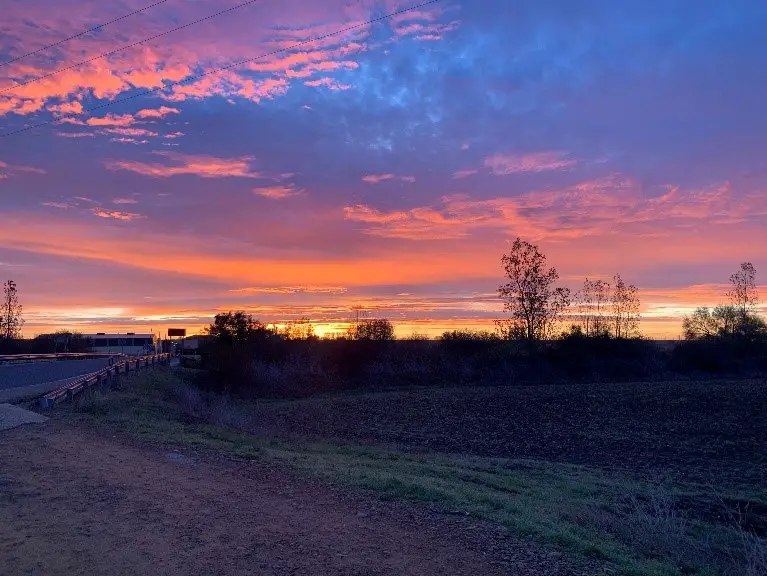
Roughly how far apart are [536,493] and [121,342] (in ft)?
265

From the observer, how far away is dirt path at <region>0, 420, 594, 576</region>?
7.50 meters

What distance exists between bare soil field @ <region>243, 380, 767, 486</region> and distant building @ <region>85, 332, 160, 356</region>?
142ft

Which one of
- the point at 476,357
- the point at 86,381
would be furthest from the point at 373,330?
the point at 86,381

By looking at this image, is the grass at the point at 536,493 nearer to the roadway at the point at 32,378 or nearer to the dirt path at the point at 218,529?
the dirt path at the point at 218,529

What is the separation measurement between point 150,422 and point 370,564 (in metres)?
13.1

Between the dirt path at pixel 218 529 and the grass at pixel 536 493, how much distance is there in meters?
0.87

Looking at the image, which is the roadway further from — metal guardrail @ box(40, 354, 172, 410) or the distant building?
the distant building

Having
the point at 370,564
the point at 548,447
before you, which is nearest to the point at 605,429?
the point at 548,447

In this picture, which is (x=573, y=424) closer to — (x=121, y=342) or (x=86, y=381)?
(x=86, y=381)

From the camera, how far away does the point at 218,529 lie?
869 centimetres

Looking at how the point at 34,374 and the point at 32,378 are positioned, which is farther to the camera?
the point at 34,374

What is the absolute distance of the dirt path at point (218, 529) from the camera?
24.6ft

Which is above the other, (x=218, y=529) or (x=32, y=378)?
(x=32, y=378)

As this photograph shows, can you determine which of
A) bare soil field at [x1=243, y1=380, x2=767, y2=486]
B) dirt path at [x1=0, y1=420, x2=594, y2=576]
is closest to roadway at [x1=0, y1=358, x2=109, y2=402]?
bare soil field at [x1=243, y1=380, x2=767, y2=486]
